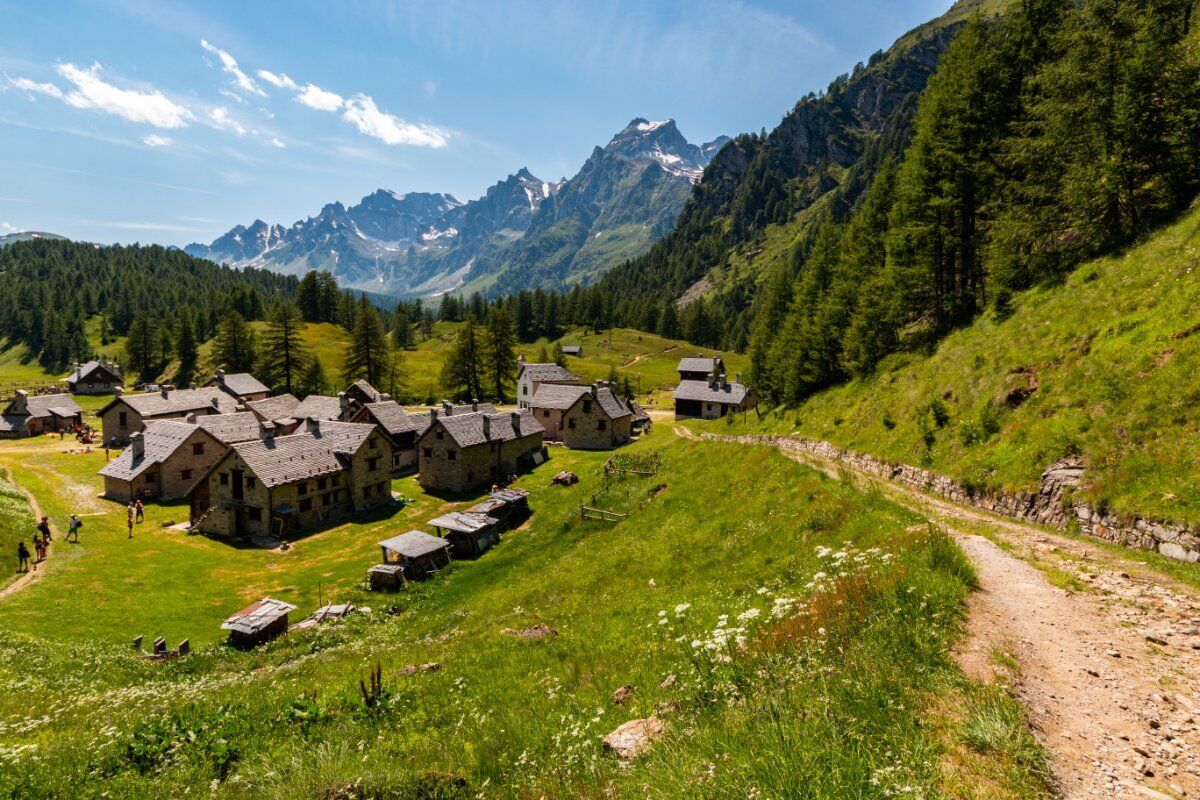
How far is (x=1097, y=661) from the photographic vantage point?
7.86 metres

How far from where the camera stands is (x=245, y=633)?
25391 millimetres

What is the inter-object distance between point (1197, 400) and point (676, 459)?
24019 mm

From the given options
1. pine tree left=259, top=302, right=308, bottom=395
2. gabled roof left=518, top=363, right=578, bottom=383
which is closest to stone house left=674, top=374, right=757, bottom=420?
gabled roof left=518, top=363, right=578, bottom=383

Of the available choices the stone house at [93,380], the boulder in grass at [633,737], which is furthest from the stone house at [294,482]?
the stone house at [93,380]

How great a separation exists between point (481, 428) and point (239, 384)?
64.1 meters

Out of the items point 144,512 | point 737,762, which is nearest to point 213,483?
point 144,512

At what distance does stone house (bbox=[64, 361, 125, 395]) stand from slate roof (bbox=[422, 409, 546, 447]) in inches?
4451

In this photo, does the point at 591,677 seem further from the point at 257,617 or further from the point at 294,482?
the point at 294,482

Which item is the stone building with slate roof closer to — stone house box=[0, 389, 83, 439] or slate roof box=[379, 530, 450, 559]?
slate roof box=[379, 530, 450, 559]

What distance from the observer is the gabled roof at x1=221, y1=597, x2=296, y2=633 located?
25.6 m

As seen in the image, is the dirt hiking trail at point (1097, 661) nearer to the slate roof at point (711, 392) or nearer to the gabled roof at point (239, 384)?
the slate roof at point (711, 392)

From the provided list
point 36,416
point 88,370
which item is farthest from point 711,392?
point 88,370

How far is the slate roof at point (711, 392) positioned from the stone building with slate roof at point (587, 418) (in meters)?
17.0

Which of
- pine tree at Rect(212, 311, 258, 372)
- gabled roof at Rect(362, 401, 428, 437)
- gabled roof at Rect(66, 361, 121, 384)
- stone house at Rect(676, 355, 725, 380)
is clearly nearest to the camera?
gabled roof at Rect(362, 401, 428, 437)
